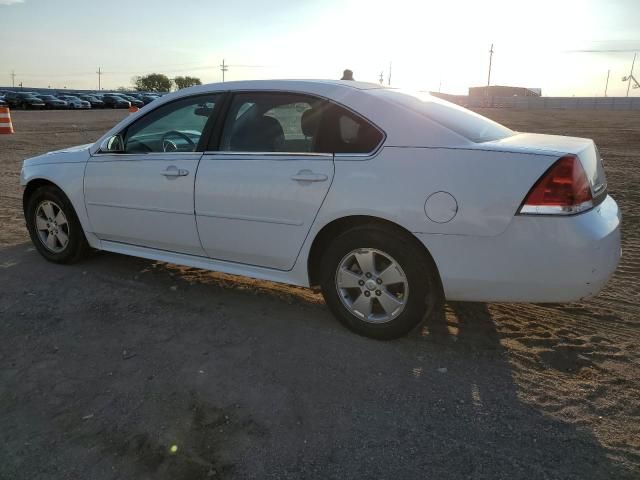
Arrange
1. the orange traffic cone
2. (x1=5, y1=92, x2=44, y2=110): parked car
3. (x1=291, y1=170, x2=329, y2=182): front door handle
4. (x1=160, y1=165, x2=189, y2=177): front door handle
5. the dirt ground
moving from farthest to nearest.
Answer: (x1=5, y1=92, x2=44, y2=110): parked car < the orange traffic cone < (x1=160, y1=165, x2=189, y2=177): front door handle < (x1=291, y1=170, x2=329, y2=182): front door handle < the dirt ground

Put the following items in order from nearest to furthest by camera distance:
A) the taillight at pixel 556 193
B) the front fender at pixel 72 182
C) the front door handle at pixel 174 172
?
the taillight at pixel 556 193 → the front door handle at pixel 174 172 → the front fender at pixel 72 182

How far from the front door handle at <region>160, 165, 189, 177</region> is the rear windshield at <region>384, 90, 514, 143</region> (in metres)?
1.58

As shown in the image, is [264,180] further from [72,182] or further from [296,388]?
[72,182]

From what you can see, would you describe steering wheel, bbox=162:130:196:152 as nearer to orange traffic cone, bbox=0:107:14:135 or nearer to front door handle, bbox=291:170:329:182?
front door handle, bbox=291:170:329:182

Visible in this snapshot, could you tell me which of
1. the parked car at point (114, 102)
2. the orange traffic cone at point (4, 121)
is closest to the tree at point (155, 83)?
the parked car at point (114, 102)

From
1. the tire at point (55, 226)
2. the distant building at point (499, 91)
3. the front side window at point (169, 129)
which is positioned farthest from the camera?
the distant building at point (499, 91)

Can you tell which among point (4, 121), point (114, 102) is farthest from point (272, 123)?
point (114, 102)

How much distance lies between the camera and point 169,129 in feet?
14.8

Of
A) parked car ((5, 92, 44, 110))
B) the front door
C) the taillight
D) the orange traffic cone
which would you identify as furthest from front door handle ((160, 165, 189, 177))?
parked car ((5, 92, 44, 110))

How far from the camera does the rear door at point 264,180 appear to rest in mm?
3480

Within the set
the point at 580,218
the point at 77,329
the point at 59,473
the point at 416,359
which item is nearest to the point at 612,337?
the point at 580,218

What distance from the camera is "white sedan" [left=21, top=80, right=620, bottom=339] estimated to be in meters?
2.91

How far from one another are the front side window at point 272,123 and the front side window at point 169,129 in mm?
367

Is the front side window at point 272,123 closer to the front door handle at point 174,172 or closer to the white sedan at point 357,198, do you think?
the white sedan at point 357,198
